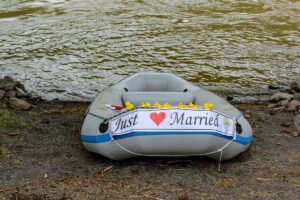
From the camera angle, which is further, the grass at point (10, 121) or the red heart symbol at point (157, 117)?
the grass at point (10, 121)

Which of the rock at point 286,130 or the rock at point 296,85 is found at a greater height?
the rock at point 286,130

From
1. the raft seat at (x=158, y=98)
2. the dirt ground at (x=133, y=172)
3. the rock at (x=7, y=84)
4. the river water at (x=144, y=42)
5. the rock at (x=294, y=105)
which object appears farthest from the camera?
the river water at (x=144, y=42)

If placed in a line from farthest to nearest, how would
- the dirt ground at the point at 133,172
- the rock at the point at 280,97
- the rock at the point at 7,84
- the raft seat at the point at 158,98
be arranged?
the rock at the point at 7,84, the rock at the point at 280,97, the raft seat at the point at 158,98, the dirt ground at the point at 133,172

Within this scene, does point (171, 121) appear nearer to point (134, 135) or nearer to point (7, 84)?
point (134, 135)

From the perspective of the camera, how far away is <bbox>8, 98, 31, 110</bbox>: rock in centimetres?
803

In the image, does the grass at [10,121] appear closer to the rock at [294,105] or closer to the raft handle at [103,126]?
the raft handle at [103,126]

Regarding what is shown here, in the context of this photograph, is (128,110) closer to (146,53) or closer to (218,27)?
(146,53)

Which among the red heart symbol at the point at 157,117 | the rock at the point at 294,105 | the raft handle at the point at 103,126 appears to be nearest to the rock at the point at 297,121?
the rock at the point at 294,105

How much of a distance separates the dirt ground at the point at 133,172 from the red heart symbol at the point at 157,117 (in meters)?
0.51

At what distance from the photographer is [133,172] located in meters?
5.49

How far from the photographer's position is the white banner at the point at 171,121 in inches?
214

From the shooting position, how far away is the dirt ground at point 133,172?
5.04 meters

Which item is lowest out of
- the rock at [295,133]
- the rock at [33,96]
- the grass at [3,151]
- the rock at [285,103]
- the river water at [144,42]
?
the river water at [144,42]

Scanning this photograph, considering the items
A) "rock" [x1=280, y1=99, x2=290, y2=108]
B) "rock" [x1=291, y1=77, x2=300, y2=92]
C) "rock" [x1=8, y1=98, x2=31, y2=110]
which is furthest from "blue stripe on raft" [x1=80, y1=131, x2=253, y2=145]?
"rock" [x1=291, y1=77, x2=300, y2=92]
